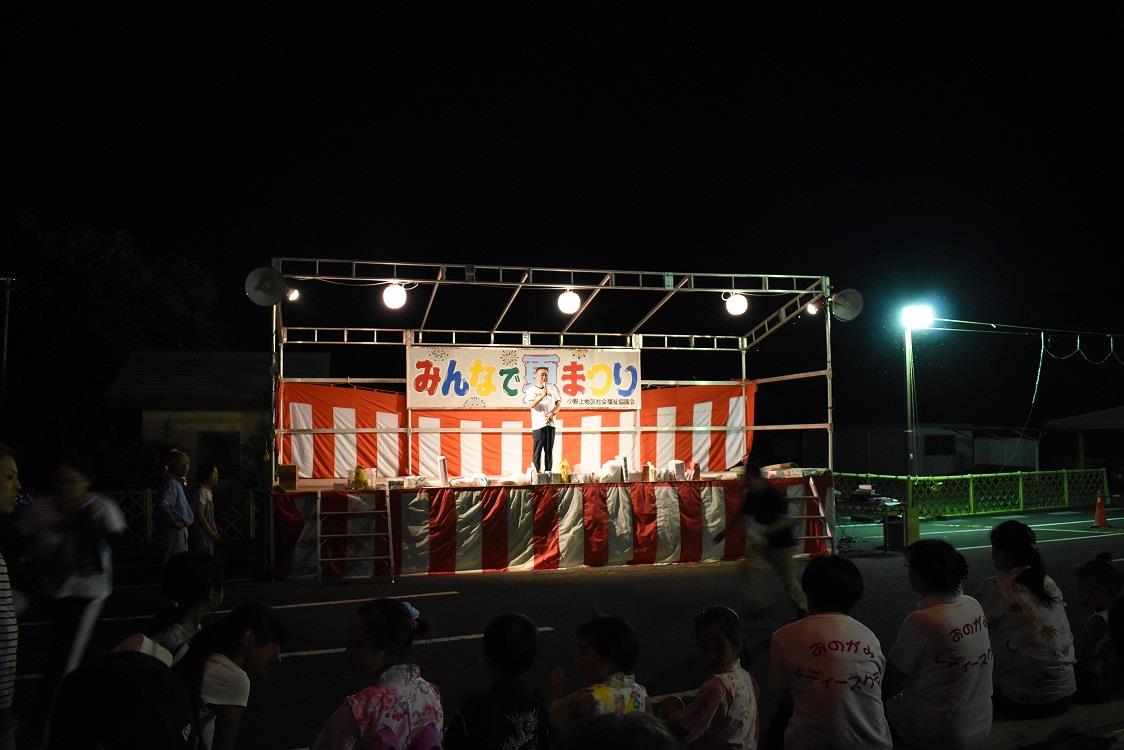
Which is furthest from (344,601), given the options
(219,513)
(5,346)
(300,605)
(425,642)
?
(5,346)

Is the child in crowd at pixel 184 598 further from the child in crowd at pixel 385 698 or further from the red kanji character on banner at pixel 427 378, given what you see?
the red kanji character on banner at pixel 427 378

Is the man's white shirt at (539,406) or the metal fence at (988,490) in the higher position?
the man's white shirt at (539,406)

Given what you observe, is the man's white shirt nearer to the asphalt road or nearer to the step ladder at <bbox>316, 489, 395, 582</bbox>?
the asphalt road

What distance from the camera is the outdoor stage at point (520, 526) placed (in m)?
11.5

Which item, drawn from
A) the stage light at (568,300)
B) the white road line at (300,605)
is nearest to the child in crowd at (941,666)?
the white road line at (300,605)

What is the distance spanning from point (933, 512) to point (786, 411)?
15470 mm

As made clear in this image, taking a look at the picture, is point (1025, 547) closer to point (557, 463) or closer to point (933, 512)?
point (557, 463)

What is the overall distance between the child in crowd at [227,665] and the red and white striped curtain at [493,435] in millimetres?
9886

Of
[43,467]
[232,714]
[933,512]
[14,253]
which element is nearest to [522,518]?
[232,714]

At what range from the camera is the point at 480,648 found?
7.48 m

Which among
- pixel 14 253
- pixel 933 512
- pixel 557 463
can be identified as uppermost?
pixel 14 253

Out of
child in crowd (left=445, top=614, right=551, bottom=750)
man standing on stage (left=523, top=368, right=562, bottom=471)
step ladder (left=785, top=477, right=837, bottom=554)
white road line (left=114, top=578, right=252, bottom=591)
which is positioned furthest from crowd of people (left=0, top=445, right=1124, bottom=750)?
man standing on stage (left=523, top=368, right=562, bottom=471)

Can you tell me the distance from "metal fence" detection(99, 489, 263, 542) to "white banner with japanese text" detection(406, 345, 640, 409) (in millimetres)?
5447

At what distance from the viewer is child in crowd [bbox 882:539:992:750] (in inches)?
140
